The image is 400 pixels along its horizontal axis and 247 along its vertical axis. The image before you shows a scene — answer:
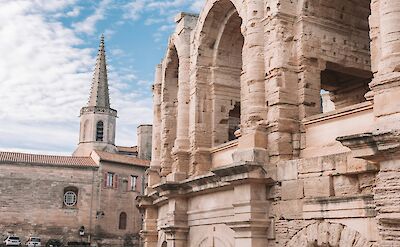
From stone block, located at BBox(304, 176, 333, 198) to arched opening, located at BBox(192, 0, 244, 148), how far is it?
4.30 meters

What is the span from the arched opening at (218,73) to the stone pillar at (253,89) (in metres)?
2.47

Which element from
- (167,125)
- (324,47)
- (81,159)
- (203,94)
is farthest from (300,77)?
(81,159)

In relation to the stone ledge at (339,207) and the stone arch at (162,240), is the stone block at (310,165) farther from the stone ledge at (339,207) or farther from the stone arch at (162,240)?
the stone arch at (162,240)

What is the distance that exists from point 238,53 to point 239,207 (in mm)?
4801

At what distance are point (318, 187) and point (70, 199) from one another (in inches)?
1217

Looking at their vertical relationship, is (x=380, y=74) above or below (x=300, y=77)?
below

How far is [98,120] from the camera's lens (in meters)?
49.3

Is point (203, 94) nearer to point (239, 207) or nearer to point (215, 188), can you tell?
point (215, 188)

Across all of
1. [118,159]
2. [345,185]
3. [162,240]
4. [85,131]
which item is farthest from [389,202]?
[85,131]

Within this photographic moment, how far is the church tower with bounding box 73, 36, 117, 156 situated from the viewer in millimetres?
49094

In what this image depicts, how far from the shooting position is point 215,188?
1099 cm

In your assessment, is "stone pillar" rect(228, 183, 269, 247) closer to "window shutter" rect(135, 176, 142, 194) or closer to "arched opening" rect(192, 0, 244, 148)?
"arched opening" rect(192, 0, 244, 148)

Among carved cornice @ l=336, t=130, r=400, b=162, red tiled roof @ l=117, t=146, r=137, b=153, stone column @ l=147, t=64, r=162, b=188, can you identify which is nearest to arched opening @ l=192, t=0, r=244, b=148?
stone column @ l=147, t=64, r=162, b=188

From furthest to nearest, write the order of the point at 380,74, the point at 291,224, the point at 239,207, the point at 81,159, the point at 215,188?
1. the point at 81,159
2. the point at 215,188
3. the point at 239,207
4. the point at 291,224
5. the point at 380,74
